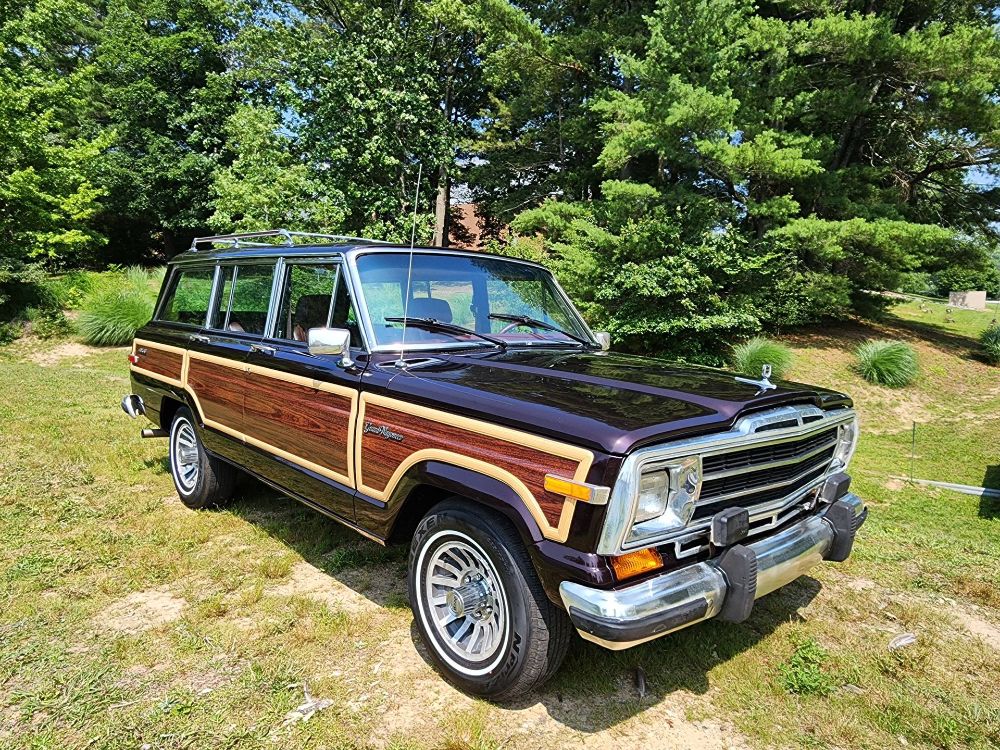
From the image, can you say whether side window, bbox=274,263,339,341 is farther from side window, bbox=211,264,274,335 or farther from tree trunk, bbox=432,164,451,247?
tree trunk, bbox=432,164,451,247

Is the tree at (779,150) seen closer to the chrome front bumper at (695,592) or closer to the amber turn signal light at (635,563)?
the chrome front bumper at (695,592)

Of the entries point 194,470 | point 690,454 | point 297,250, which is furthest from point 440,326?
point 194,470

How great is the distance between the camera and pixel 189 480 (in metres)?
5.11

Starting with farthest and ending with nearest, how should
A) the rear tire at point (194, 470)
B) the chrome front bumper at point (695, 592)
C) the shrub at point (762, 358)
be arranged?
the shrub at point (762, 358) < the rear tire at point (194, 470) < the chrome front bumper at point (695, 592)

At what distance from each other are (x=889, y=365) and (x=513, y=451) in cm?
1229

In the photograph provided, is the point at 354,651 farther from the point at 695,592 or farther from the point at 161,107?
the point at 161,107

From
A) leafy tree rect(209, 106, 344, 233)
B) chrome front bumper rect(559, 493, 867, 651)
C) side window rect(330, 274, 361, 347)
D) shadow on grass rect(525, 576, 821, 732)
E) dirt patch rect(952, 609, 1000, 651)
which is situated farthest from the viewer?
leafy tree rect(209, 106, 344, 233)

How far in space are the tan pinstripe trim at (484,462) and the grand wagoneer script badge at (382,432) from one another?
0.22 ft

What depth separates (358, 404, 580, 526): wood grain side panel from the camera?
7.62ft

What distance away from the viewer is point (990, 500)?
21.0 ft

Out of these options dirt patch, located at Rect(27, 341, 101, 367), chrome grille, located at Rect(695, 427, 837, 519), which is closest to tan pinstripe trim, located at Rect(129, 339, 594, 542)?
chrome grille, located at Rect(695, 427, 837, 519)

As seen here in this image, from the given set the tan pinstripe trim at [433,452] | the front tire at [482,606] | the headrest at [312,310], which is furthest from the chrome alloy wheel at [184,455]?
the front tire at [482,606]

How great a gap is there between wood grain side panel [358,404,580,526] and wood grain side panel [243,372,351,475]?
0.24 metres

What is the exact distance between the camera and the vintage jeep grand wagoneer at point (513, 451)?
2.26 metres
